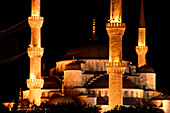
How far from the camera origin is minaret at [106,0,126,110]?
1430 inches

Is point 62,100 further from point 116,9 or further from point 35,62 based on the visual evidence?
point 116,9

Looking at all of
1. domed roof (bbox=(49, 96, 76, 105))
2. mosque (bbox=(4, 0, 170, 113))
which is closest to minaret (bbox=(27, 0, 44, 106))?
mosque (bbox=(4, 0, 170, 113))

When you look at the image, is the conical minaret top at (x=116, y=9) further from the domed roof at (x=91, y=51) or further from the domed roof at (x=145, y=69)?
the domed roof at (x=91, y=51)

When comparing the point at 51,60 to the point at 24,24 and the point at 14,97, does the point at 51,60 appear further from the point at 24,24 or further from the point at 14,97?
the point at 24,24

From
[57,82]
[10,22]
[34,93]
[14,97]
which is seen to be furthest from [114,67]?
[14,97]

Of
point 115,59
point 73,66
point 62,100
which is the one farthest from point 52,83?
point 115,59

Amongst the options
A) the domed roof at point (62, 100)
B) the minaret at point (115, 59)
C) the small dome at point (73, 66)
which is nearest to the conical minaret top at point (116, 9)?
the minaret at point (115, 59)

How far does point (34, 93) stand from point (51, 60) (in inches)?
641

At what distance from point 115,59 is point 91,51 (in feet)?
48.1

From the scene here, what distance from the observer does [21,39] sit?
4825 centimetres

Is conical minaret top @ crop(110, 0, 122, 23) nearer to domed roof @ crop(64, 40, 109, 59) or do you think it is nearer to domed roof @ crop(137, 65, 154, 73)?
domed roof @ crop(137, 65, 154, 73)

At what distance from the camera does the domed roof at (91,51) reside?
51125 millimetres

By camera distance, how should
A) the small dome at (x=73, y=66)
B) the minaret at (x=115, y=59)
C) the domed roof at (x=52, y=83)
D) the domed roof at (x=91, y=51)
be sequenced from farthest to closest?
the domed roof at (x=91, y=51) < the domed roof at (x=52, y=83) < the small dome at (x=73, y=66) < the minaret at (x=115, y=59)

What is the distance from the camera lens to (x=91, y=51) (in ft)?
169
